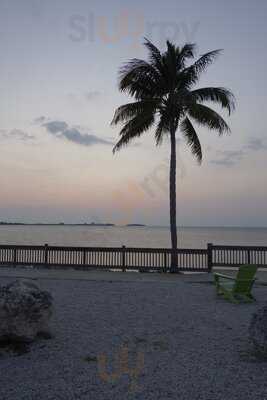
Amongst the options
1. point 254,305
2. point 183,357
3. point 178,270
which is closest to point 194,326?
point 183,357

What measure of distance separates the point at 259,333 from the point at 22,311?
331 cm

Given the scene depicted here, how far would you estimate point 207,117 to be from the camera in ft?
54.5

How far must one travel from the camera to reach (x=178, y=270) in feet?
52.7

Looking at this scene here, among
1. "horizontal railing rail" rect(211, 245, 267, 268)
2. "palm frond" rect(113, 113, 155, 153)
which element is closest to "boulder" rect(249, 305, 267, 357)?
"horizontal railing rail" rect(211, 245, 267, 268)

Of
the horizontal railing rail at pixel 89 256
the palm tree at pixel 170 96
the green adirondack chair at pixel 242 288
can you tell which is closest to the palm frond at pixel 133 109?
the palm tree at pixel 170 96

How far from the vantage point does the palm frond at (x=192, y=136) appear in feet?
57.7

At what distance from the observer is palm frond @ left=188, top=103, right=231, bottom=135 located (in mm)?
16484

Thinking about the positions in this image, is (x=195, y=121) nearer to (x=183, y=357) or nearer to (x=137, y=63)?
(x=137, y=63)

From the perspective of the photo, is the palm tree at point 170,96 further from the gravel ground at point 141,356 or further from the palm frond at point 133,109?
the gravel ground at point 141,356

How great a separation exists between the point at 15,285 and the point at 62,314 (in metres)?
2.46

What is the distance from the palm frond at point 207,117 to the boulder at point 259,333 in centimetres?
1226

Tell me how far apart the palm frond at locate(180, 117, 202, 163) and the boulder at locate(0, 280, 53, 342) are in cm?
1301

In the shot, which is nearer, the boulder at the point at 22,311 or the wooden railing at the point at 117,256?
the boulder at the point at 22,311

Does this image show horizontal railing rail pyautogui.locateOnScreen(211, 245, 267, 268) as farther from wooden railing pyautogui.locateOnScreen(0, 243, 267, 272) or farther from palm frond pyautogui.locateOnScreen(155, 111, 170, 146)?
palm frond pyautogui.locateOnScreen(155, 111, 170, 146)
